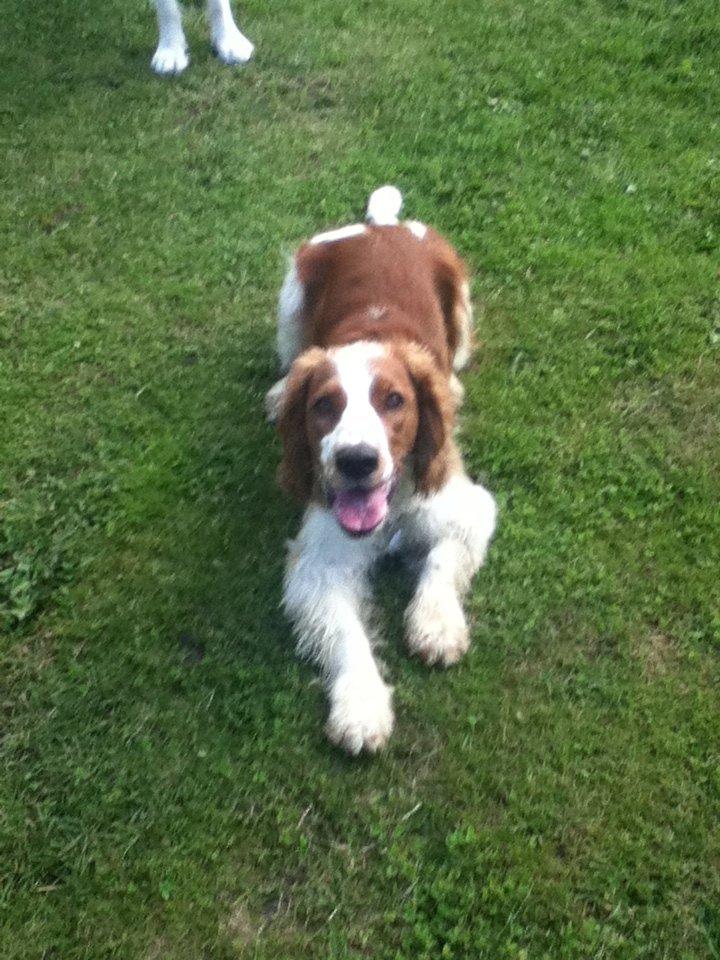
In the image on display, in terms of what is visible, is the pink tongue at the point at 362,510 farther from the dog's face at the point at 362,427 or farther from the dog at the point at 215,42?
the dog at the point at 215,42

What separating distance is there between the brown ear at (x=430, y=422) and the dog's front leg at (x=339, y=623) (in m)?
0.36

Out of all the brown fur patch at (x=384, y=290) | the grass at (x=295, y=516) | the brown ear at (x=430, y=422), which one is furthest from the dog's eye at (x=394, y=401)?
the grass at (x=295, y=516)

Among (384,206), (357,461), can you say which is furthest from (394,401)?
(384,206)

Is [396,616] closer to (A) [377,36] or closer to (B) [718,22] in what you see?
(A) [377,36]

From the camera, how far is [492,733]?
3.26 meters

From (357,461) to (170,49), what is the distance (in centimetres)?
439

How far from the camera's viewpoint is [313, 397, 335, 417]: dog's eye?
3.23m

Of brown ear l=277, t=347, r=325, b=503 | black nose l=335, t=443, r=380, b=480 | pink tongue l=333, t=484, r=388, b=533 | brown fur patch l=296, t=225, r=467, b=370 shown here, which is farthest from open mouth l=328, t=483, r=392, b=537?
brown fur patch l=296, t=225, r=467, b=370

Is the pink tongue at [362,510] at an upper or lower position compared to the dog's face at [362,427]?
lower

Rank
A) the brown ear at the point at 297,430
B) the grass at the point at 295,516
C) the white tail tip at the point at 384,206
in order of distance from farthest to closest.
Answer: the white tail tip at the point at 384,206
the brown ear at the point at 297,430
the grass at the point at 295,516

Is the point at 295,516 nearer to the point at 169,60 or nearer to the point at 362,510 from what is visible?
the point at 362,510

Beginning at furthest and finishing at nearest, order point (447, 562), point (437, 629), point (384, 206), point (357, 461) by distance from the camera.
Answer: point (384, 206), point (447, 562), point (437, 629), point (357, 461)

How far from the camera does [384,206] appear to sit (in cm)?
474

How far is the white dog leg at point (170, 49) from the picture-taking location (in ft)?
20.2
